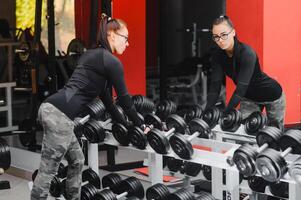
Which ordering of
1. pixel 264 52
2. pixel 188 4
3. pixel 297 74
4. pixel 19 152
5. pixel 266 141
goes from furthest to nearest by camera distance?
1. pixel 188 4
2. pixel 19 152
3. pixel 297 74
4. pixel 264 52
5. pixel 266 141

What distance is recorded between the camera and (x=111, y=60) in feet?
9.41

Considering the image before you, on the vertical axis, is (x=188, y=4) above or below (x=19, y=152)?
above

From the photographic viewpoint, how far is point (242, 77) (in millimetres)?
3164

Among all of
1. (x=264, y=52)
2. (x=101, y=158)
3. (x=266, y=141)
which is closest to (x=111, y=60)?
(x=266, y=141)

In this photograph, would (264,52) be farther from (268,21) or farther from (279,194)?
(279,194)

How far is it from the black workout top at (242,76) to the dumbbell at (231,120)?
11 cm

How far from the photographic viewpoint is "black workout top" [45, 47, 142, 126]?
2.88m

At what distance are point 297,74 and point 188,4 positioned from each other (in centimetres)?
424

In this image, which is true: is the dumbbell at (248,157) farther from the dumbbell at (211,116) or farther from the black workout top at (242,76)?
the dumbbell at (211,116)

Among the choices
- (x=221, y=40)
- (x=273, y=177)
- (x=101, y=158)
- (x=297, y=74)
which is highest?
(x=221, y=40)

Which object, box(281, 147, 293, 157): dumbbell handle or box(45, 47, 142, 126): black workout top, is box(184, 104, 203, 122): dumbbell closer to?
box(45, 47, 142, 126): black workout top

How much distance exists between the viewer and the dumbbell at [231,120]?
3.40 meters

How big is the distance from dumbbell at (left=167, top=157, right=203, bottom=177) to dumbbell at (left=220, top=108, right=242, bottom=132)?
0.40 meters

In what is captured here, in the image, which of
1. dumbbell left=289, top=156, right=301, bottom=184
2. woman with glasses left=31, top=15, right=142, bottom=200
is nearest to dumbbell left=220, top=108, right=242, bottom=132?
woman with glasses left=31, top=15, right=142, bottom=200
